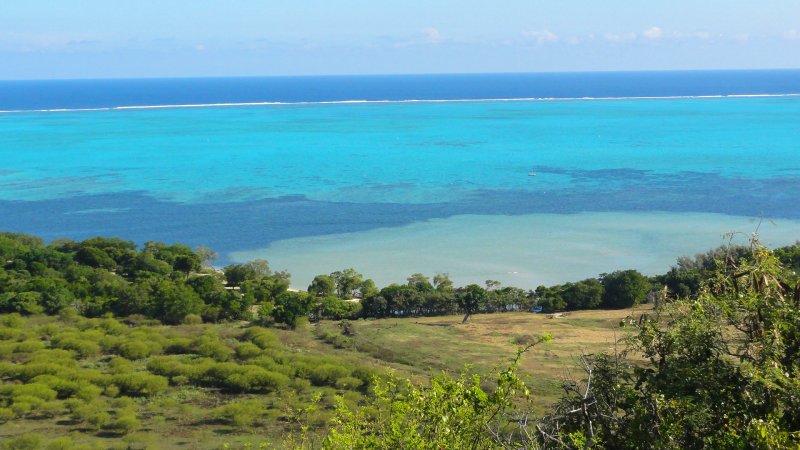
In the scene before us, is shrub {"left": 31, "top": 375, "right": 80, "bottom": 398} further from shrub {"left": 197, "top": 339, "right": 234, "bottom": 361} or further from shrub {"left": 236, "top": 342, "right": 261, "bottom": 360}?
shrub {"left": 236, "top": 342, "right": 261, "bottom": 360}

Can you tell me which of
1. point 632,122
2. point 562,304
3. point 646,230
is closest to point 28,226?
point 562,304

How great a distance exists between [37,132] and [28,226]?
147 ft

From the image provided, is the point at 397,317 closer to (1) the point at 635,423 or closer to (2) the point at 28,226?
(1) the point at 635,423

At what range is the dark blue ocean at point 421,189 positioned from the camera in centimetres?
3042

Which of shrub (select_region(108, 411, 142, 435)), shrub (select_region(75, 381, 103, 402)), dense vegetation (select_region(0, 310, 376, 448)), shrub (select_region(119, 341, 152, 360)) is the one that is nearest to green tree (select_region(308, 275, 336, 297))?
dense vegetation (select_region(0, 310, 376, 448))

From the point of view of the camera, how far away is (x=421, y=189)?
43.1 metres

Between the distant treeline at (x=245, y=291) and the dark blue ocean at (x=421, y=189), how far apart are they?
2.11m

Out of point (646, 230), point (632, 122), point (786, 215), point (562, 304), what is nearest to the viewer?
point (562, 304)

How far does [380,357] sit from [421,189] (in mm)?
25409

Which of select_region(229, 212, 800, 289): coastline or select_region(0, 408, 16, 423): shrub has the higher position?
select_region(0, 408, 16, 423): shrub

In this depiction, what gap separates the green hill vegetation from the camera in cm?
514

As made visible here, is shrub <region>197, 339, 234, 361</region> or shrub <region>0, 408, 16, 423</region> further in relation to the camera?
shrub <region>197, 339, 234, 361</region>

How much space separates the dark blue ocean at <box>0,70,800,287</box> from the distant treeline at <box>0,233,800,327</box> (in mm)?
2112

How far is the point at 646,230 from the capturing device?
3309 cm
